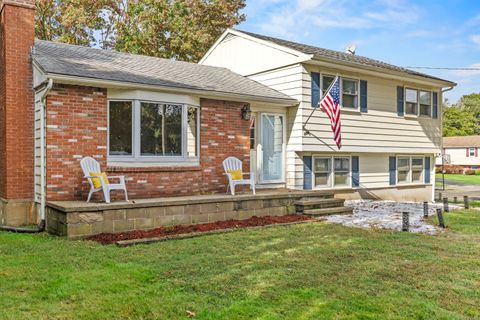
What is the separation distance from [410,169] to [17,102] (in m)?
13.0

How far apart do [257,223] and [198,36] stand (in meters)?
14.2

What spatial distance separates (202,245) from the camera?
6.48 metres

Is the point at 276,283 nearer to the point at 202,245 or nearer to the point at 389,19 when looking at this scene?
the point at 202,245

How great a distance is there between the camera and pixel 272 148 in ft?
38.8

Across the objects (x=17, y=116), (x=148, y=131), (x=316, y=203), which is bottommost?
(x=316, y=203)

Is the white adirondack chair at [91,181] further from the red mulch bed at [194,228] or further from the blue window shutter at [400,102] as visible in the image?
the blue window shutter at [400,102]

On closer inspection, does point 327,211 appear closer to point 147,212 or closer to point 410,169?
point 147,212

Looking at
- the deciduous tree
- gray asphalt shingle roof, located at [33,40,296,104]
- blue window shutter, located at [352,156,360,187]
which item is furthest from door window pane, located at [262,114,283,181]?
the deciduous tree

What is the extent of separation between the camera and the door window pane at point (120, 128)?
8.72m

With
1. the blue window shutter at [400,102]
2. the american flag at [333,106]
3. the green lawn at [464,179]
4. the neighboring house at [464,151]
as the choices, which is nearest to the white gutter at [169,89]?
the american flag at [333,106]

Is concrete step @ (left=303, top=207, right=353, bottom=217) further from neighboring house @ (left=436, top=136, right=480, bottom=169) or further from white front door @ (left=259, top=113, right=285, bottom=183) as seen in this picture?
neighboring house @ (left=436, top=136, right=480, bottom=169)

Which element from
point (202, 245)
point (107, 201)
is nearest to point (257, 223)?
point (202, 245)

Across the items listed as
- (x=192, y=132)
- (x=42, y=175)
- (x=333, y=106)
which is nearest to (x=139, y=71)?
(x=192, y=132)

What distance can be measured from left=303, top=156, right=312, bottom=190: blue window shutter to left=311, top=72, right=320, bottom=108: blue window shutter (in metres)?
1.58
